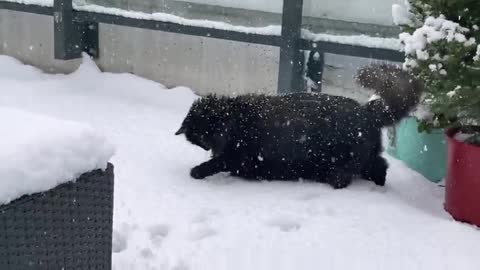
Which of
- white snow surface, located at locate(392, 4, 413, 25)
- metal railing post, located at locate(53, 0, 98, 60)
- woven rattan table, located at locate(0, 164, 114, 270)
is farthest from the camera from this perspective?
metal railing post, located at locate(53, 0, 98, 60)

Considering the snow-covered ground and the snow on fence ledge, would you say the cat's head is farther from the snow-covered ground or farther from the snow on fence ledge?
the snow on fence ledge

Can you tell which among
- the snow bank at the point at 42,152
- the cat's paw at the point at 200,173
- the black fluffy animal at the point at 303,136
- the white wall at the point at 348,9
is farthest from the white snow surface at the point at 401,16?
the snow bank at the point at 42,152

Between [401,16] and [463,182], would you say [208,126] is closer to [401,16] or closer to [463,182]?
[401,16]

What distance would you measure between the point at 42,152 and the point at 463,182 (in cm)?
203

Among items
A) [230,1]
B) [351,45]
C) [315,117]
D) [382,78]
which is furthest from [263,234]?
[230,1]

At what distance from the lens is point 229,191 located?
3.65m

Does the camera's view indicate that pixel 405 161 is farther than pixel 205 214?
Yes

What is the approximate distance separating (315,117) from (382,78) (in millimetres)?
401

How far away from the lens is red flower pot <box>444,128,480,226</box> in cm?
326

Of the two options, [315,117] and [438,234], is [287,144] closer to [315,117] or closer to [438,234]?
[315,117]

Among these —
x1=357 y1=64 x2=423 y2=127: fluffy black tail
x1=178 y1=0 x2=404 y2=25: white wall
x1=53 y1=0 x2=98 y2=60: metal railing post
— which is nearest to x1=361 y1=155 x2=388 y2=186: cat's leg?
x1=357 y1=64 x2=423 y2=127: fluffy black tail

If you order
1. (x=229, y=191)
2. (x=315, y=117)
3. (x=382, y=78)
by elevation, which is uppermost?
(x=382, y=78)

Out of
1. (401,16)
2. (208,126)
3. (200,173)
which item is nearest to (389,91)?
(401,16)

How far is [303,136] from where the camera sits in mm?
3773
